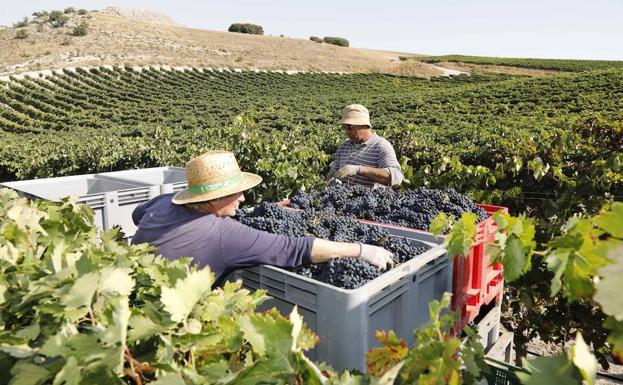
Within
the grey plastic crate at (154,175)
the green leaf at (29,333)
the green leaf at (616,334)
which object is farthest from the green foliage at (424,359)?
the grey plastic crate at (154,175)

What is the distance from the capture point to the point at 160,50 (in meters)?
67.9

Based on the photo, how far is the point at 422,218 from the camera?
2.66 meters

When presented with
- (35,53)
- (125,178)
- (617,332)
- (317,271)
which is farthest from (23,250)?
(35,53)

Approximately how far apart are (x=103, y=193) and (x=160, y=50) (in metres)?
70.2

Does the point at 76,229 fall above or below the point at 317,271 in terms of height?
above

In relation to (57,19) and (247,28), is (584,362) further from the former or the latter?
(247,28)

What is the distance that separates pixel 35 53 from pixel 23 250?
231 feet

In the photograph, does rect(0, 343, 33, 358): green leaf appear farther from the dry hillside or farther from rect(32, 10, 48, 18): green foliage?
rect(32, 10, 48, 18): green foliage

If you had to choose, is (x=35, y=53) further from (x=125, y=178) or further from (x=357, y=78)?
(x=125, y=178)

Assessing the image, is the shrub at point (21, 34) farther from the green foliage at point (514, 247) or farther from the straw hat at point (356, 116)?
the green foliage at point (514, 247)

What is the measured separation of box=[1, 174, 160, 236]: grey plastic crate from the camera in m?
3.91

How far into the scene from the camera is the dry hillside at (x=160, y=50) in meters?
58.7

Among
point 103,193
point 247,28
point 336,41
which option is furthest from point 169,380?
point 336,41

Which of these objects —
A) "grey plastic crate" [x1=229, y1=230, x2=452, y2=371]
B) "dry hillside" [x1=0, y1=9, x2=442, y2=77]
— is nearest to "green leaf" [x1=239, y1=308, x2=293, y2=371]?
"grey plastic crate" [x1=229, y1=230, x2=452, y2=371]
